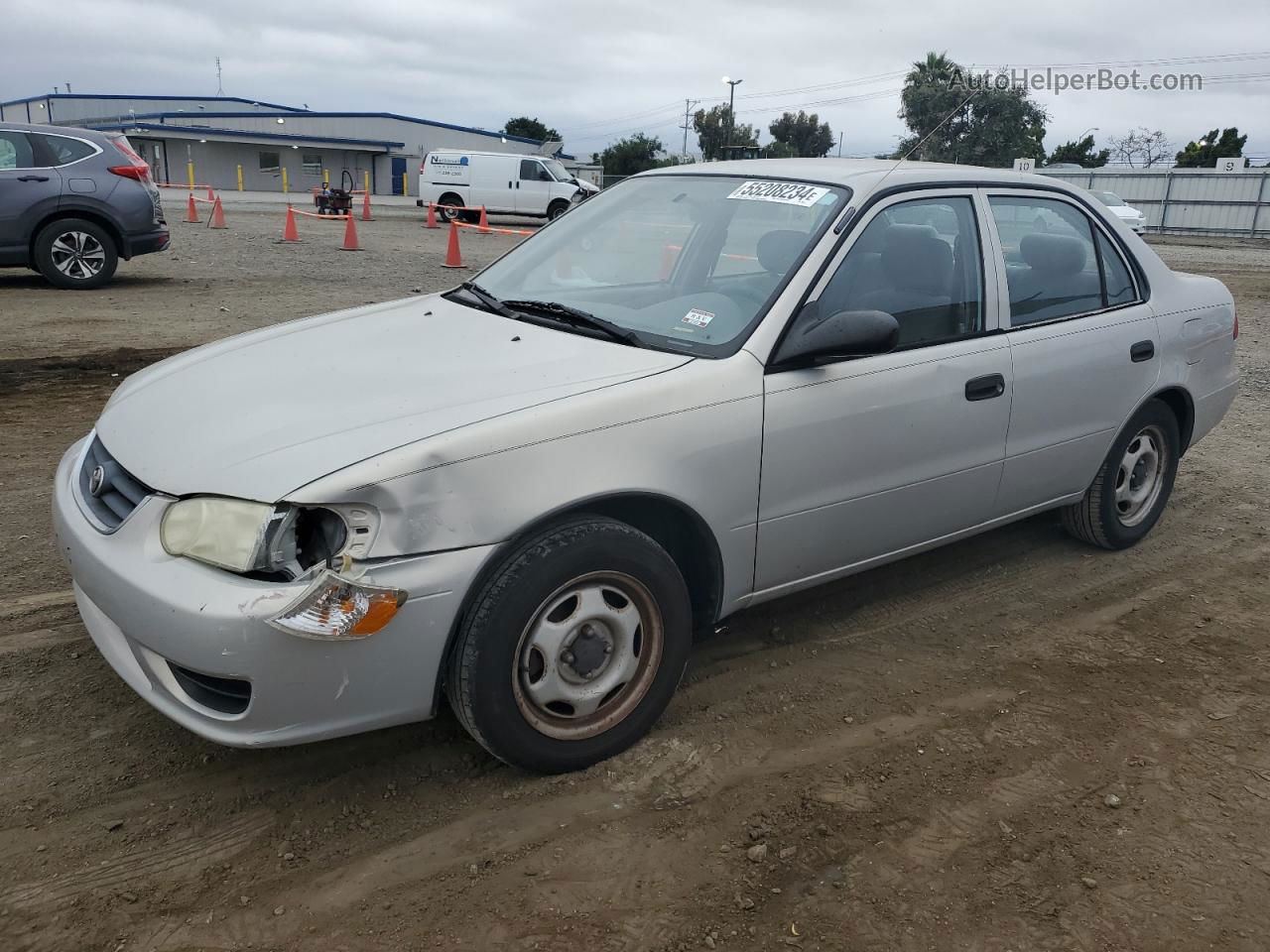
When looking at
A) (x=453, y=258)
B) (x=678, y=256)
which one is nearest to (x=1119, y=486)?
(x=678, y=256)

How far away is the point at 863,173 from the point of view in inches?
142

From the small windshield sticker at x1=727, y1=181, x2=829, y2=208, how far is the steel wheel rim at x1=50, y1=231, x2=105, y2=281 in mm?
9616

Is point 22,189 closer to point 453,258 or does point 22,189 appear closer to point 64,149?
point 64,149

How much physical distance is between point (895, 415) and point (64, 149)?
10.6m

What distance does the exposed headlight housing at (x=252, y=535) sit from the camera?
2.33m

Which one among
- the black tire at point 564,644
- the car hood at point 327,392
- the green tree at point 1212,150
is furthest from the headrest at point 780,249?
the green tree at point 1212,150

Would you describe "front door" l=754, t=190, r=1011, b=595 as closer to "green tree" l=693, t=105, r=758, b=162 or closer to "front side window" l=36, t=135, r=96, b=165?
"front side window" l=36, t=135, r=96, b=165

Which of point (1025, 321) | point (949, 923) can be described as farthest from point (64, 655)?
point (1025, 321)

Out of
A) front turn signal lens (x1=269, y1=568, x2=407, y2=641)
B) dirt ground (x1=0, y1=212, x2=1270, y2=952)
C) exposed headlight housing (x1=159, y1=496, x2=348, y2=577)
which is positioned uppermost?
exposed headlight housing (x1=159, y1=496, x2=348, y2=577)

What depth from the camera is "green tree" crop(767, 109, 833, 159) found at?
248ft

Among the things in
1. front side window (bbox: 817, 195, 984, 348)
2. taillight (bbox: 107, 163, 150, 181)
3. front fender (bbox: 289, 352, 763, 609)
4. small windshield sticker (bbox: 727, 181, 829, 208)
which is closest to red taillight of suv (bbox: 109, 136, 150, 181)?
taillight (bbox: 107, 163, 150, 181)

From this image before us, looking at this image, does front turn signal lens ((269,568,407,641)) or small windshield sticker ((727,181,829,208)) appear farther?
small windshield sticker ((727,181,829,208))

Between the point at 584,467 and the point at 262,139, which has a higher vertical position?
the point at 262,139

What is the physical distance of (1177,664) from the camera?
3.69m
